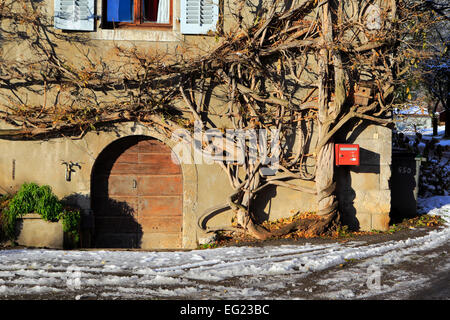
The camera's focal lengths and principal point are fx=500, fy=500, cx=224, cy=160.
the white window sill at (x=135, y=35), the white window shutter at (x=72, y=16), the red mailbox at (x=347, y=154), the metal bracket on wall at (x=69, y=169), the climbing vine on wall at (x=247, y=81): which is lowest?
the metal bracket on wall at (x=69, y=169)

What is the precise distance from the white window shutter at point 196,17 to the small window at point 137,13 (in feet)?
1.13

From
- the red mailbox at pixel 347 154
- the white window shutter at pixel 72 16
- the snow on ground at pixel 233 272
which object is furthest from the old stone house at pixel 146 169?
the snow on ground at pixel 233 272

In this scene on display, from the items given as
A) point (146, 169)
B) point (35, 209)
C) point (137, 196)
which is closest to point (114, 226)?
point (137, 196)

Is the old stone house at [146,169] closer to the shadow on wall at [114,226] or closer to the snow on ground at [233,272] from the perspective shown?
the shadow on wall at [114,226]

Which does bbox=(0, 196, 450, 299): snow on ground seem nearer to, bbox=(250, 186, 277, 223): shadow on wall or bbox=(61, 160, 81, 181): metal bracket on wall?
bbox=(250, 186, 277, 223): shadow on wall

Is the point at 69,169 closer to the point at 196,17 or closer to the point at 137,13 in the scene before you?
the point at 137,13

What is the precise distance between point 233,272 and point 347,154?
11.0ft

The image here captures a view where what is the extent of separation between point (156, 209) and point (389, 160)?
4.16 metres

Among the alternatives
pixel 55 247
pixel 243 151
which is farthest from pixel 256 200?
pixel 55 247

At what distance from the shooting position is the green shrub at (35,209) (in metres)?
7.79

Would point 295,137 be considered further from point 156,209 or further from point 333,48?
point 156,209

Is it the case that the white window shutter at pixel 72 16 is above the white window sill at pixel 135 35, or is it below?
above
